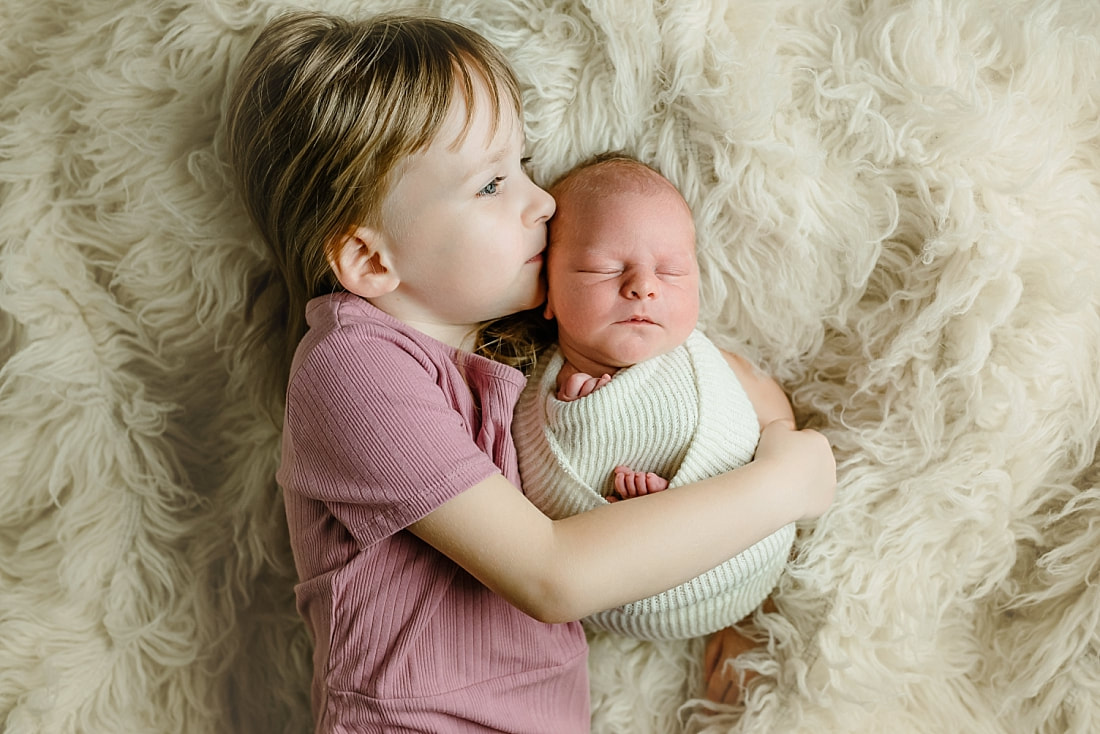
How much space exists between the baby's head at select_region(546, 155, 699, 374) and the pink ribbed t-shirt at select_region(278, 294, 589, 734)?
12cm

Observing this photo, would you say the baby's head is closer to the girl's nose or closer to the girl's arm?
the girl's nose

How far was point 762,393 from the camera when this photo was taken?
3.76 ft

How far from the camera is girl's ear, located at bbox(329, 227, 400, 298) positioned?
1013 mm

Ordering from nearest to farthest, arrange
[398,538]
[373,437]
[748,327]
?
[373,437] → [398,538] → [748,327]

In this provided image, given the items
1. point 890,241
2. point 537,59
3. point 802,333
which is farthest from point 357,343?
point 890,241

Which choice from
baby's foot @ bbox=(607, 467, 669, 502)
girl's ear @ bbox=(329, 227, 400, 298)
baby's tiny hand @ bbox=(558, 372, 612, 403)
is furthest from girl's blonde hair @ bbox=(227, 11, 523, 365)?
baby's foot @ bbox=(607, 467, 669, 502)

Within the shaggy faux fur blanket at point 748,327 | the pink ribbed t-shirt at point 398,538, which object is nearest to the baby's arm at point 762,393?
the shaggy faux fur blanket at point 748,327

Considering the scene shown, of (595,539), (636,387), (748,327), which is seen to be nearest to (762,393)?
(748,327)

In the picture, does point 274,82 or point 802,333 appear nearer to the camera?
point 274,82

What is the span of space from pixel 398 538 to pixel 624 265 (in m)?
0.39

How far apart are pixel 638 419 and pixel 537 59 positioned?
445 mm

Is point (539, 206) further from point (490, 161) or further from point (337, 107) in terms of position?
point (337, 107)

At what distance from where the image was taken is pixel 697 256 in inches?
44.0

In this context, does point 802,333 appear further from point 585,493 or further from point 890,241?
point 585,493
